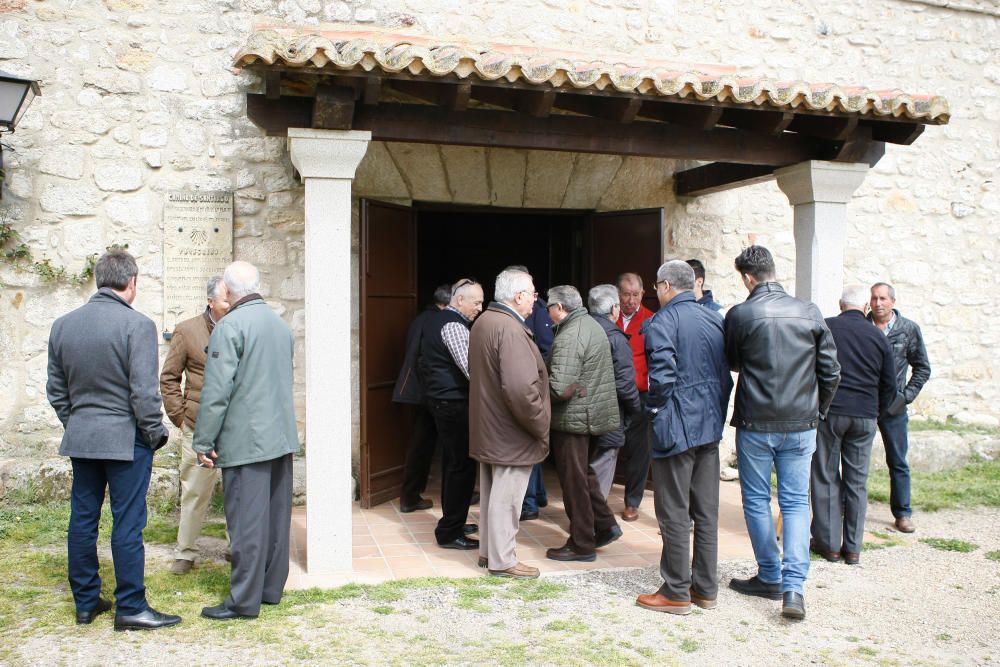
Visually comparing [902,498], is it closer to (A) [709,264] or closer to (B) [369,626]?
(A) [709,264]

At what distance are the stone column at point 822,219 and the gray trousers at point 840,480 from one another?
903 millimetres

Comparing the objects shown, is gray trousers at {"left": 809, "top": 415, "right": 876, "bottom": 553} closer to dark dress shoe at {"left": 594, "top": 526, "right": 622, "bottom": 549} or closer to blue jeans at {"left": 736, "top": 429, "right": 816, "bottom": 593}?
blue jeans at {"left": 736, "top": 429, "right": 816, "bottom": 593}

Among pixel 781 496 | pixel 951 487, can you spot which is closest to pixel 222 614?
pixel 781 496

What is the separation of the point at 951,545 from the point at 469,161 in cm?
443

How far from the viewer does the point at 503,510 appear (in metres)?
4.54

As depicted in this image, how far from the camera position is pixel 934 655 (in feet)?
12.0

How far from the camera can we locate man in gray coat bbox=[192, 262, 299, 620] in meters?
3.79

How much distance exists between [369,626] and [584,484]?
1544 millimetres

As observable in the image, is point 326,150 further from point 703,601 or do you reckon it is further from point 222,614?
point 703,601

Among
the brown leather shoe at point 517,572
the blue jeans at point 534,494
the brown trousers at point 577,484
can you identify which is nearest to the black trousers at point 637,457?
the blue jeans at point 534,494

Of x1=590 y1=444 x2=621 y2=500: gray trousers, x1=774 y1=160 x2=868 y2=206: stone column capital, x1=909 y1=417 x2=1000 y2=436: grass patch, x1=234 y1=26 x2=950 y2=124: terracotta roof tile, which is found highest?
x1=234 y1=26 x2=950 y2=124: terracotta roof tile

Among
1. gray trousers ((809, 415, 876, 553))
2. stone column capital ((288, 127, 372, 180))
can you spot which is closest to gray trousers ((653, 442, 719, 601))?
gray trousers ((809, 415, 876, 553))

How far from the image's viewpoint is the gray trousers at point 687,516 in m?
4.12

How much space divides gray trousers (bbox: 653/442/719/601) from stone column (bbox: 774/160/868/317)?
6.16 ft
